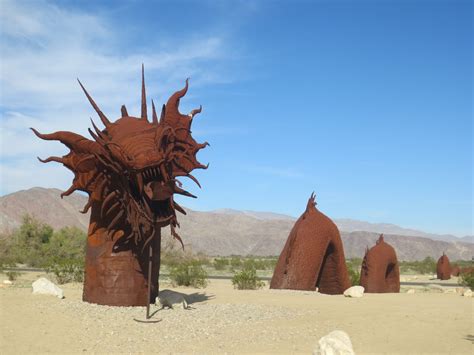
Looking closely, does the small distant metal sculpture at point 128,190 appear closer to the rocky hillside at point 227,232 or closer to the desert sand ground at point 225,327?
the desert sand ground at point 225,327

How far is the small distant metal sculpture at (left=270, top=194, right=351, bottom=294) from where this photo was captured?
14469 mm

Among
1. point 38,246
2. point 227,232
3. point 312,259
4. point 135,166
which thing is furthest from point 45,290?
point 227,232

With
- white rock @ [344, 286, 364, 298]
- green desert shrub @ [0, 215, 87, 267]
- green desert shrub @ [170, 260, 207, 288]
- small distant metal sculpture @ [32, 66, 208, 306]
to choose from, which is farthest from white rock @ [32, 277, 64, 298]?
green desert shrub @ [0, 215, 87, 267]

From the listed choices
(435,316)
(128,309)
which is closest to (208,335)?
(128,309)

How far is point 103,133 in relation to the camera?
10305 mm

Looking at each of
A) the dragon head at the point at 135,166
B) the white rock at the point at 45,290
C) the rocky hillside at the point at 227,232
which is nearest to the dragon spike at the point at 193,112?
the dragon head at the point at 135,166

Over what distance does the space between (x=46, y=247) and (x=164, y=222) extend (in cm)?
3041

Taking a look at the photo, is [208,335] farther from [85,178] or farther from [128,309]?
[85,178]

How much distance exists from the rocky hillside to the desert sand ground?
259 feet

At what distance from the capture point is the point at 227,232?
111m

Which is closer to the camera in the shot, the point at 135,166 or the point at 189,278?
the point at 135,166

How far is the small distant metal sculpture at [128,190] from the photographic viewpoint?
31.1 feet

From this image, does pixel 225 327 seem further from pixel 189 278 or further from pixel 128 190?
pixel 189 278

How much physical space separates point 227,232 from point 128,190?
10181 cm
